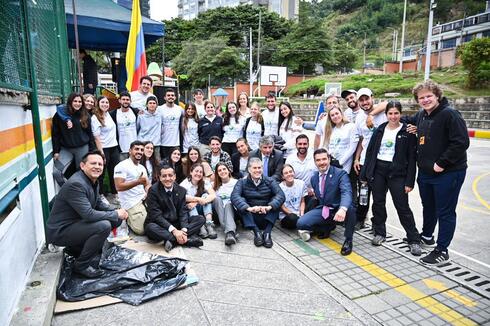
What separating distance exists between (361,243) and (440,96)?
1.95 meters

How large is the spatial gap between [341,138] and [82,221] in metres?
3.44

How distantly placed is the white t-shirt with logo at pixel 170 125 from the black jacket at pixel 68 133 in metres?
1.31

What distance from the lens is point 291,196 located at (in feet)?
16.6

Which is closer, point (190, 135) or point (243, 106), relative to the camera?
point (190, 135)

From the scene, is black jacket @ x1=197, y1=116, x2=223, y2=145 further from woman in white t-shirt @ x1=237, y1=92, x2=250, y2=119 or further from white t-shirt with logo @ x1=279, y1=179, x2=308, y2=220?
white t-shirt with logo @ x1=279, y1=179, x2=308, y2=220

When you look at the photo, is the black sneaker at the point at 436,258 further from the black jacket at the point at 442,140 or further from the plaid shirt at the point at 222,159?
the plaid shirt at the point at 222,159

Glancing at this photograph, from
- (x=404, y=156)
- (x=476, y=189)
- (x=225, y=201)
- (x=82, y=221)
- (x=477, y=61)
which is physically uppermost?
(x=477, y=61)

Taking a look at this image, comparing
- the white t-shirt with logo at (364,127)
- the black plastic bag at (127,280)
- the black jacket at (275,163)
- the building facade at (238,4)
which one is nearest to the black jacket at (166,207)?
the black plastic bag at (127,280)

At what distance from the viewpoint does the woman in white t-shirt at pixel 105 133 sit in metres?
5.42

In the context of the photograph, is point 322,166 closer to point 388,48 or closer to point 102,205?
point 102,205

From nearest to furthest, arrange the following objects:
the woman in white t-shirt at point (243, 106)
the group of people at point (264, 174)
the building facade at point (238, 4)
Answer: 1. the group of people at point (264, 174)
2. the woman in white t-shirt at point (243, 106)
3. the building facade at point (238, 4)

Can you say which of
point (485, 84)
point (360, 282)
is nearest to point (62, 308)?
point (360, 282)

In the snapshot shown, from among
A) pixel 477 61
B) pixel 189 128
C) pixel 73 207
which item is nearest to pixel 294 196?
pixel 189 128

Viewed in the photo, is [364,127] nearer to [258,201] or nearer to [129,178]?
[258,201]
